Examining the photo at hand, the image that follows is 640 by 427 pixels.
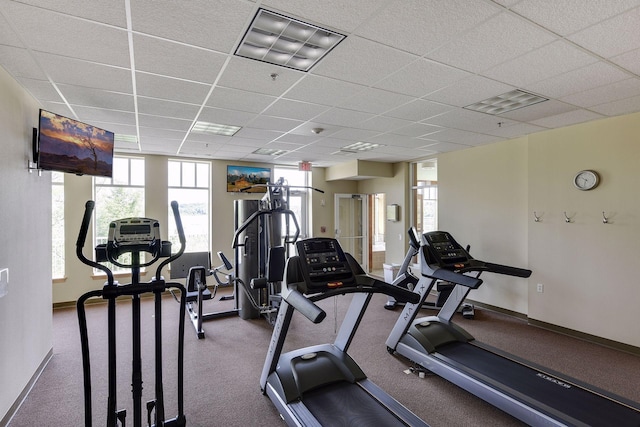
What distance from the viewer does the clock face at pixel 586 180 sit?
4070mm

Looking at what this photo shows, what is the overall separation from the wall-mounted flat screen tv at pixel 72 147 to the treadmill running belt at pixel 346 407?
3.18 meters

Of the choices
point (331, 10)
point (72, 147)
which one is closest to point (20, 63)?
point (72, 147)

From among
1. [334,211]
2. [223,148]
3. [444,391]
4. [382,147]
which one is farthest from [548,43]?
[334,211]

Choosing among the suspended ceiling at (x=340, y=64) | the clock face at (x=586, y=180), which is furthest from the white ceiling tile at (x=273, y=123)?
the clock face at (x=586, y=180)

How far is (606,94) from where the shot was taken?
3207 mm

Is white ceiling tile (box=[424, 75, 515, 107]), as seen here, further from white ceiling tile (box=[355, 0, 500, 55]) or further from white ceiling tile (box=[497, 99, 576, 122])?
white ceiling tile (box=[355, 0, 500, 55])

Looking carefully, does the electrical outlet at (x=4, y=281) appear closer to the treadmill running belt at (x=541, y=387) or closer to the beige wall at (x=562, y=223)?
the treadmill running belt at (x=541, y=387)

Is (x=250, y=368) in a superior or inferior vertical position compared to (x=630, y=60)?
inferior

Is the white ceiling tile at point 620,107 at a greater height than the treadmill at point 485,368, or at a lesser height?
greater

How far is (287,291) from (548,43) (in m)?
2.58

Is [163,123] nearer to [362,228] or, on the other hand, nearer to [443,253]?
[443,253]

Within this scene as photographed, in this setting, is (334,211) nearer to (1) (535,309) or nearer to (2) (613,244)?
(1) (535,309)

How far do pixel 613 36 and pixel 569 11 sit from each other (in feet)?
1.82

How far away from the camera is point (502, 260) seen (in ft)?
17.3
